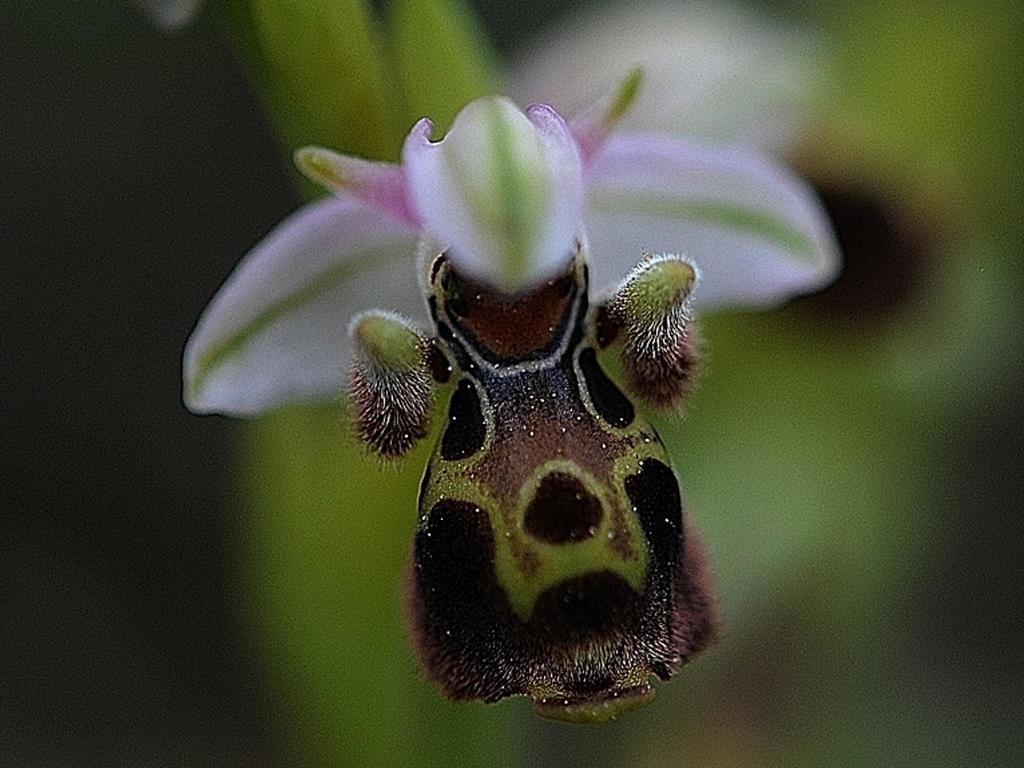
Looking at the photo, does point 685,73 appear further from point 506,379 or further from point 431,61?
point 506,379

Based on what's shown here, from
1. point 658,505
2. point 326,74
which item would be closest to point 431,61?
point 326,74

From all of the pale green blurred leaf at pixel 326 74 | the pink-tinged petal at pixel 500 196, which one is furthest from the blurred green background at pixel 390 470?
the pink-tinged petal at pixel 500 196

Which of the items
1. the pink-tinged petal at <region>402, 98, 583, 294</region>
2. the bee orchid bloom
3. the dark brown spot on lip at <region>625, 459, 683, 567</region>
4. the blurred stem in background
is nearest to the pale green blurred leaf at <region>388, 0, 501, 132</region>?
the blurred stem in background

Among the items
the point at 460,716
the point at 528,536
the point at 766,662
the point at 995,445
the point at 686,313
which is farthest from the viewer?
the point at 995,445

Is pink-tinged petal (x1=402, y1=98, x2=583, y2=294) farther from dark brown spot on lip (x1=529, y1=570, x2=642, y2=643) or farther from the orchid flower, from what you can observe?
dark brown spot on lip (x1=529, y1=570, x2=642, y2=643)

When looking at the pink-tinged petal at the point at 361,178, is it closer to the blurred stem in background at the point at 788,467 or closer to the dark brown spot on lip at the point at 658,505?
the blurred stem in background at the point at 788,467

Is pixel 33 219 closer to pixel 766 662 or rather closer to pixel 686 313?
pixel 766 662

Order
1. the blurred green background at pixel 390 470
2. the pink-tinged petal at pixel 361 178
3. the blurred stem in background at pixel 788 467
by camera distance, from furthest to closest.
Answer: the blurred green background at pixel 390 470, the blurred stem in background at pixel 788 467, the pink-tinged petal at pixel 361 178

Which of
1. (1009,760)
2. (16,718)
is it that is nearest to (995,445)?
(1009,760)
